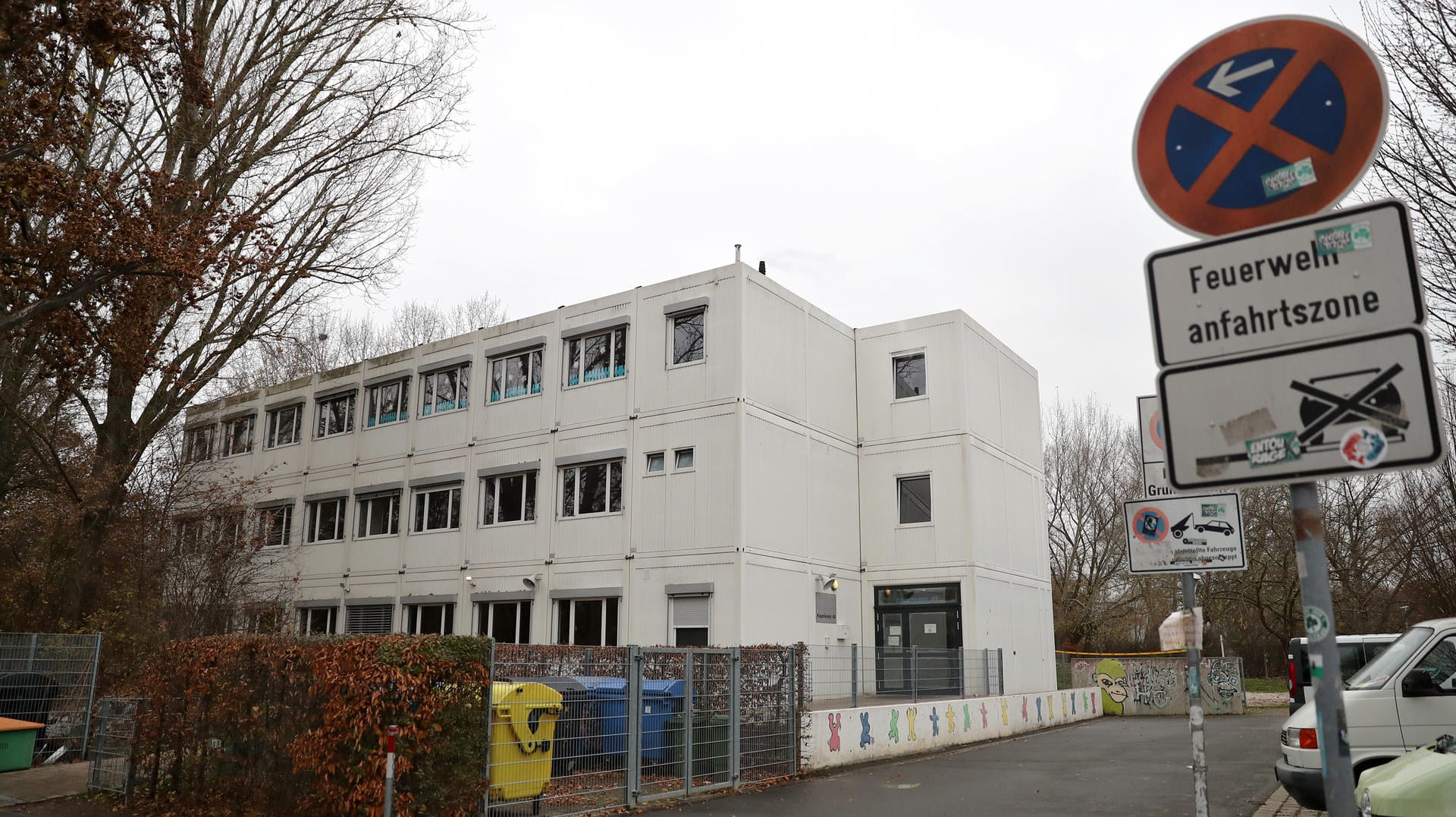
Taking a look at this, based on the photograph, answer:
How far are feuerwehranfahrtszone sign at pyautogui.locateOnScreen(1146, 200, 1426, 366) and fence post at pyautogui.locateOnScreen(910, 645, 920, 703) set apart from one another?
1808 cm

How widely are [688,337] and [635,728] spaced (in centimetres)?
1362

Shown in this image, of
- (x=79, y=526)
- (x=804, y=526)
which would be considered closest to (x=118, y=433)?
(x=79, y=526)

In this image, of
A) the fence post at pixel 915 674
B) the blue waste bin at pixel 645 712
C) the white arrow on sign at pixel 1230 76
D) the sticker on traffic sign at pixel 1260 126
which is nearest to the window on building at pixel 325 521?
the fence post at pixel 915 674

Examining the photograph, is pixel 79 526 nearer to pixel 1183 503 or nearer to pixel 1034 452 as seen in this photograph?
pixel 1183 503

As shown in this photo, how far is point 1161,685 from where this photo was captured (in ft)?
98.5

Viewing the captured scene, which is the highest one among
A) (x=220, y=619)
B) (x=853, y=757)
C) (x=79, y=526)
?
(x=79, y=526)

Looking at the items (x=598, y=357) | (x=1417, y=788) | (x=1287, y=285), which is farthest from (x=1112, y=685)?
(x=1287, y=285)

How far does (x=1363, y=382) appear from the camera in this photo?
229 cm

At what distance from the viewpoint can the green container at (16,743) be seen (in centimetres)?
1595

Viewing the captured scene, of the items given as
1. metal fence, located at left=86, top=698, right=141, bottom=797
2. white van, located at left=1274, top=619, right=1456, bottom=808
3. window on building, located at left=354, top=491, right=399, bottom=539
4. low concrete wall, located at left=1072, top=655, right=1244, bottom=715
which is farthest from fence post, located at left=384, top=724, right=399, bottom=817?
low concrete wall, located at left=1072, top=655, right=1244, bottom=715

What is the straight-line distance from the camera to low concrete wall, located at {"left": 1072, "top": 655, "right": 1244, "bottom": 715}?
29.3 meters

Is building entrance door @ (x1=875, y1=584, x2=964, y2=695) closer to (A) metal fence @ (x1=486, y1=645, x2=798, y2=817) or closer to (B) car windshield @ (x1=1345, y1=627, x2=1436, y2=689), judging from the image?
(A) metal fence @ (x1=486, y1=645, x2=798, y2=817)

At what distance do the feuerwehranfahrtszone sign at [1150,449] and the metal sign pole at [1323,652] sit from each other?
4.64m

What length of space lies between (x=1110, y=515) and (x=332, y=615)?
3579cm
